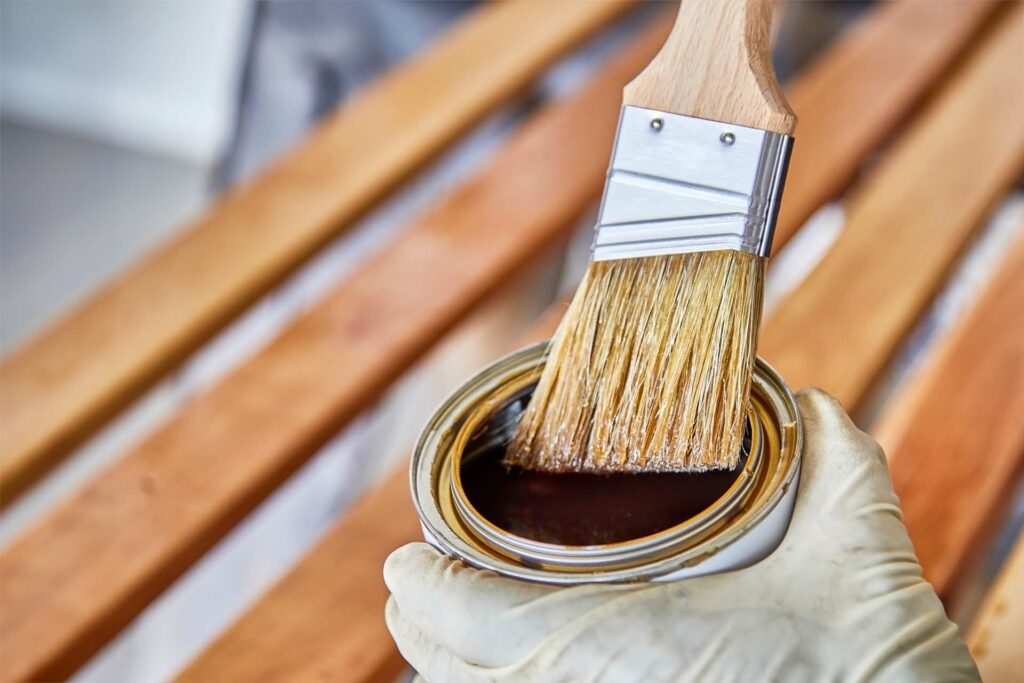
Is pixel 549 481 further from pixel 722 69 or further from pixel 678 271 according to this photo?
pixel 722 69

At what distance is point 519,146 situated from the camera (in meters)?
2.08

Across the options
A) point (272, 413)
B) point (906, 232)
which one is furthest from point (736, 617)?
point (906, 232)

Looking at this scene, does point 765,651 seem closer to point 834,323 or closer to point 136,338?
point 834,323

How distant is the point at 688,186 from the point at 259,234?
1146mm

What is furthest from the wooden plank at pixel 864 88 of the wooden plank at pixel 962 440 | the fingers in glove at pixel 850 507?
the fingers in glove at pixel 850 507

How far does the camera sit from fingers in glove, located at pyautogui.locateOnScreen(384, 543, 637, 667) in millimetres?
745

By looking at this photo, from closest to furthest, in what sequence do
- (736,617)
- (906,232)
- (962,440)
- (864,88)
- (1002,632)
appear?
(736,617) < (1002,632) < (962,440) < (906,232) < (864,88)

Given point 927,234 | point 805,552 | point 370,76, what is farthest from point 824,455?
point 370,76

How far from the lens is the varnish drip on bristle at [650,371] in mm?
830

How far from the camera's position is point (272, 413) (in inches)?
59.6

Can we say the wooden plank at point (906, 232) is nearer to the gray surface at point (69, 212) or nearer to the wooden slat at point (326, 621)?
the wooden slat at point (326, 621)

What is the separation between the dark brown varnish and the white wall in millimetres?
3561

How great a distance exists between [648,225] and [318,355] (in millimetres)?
902

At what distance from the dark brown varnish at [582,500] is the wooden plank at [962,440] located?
21.6 inches
